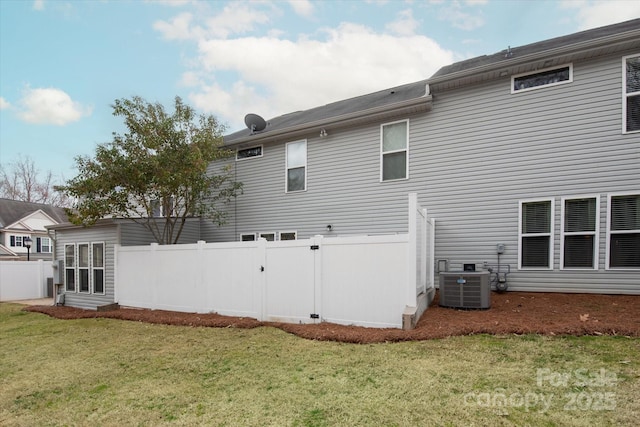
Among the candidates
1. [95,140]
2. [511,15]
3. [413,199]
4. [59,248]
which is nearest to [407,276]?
[413,199]

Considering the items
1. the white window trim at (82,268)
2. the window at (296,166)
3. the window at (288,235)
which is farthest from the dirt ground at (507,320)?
the window at (296,166)

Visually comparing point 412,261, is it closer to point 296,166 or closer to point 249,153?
point 296,166

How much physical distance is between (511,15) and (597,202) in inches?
248

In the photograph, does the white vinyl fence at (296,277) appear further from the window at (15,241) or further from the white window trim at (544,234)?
the window at (15,241)

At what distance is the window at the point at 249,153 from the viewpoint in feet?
37.2

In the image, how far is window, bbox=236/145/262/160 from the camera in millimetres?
11328

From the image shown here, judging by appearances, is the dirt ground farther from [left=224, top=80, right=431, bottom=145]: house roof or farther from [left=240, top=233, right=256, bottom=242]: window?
[left=224, top=80, right=431, bottom=145]: house roof

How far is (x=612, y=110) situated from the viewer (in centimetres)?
685

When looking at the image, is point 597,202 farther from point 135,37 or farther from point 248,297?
point 135,37

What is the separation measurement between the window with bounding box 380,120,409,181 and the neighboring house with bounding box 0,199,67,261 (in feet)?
86.0

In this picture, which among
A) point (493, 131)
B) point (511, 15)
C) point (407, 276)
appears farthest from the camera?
point (511, 15)

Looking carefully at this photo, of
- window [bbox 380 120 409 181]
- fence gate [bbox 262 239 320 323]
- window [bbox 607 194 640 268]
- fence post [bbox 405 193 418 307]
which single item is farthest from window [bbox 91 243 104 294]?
window [bbox 607 194 640 268]

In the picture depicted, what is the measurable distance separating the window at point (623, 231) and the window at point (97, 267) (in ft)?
40.4

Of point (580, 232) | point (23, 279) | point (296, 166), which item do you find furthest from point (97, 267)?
point (580, 232)
